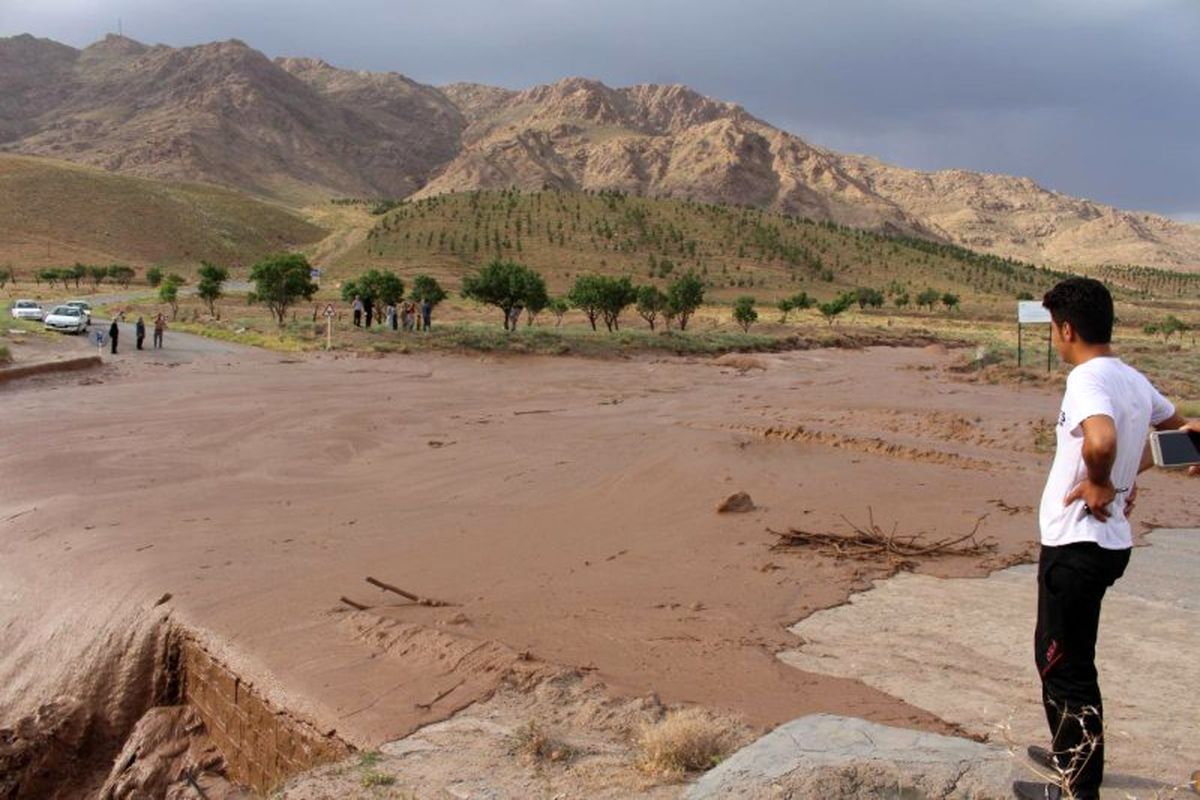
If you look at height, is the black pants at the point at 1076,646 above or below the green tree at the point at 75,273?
below

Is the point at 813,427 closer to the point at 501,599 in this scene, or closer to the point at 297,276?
the point at 501,599

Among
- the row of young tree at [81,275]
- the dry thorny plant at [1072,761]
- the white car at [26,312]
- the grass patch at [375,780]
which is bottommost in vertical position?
the grass patch at [375,780]

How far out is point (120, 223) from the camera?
4350 inches

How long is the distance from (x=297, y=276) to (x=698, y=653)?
1657 inches

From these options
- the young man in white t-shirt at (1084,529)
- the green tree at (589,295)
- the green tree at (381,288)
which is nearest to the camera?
the young man in white t-shirt at (1084,529)

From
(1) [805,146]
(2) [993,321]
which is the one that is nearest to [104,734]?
(2) [993,321]

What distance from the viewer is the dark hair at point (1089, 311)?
159 inches

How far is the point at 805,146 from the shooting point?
176625mm

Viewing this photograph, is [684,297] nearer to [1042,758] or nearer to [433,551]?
[433,551]

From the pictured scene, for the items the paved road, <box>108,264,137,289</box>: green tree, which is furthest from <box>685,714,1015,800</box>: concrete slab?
<box>108,264,137,289</box>: green tree

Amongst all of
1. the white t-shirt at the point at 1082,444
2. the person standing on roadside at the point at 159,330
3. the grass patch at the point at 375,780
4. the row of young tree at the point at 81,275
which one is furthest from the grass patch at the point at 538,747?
the row of young tree at the point at 81,275

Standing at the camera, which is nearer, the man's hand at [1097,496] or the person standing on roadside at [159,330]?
the man's hand at [1097,496]

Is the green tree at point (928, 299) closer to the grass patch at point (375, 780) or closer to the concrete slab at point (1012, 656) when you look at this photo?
the concrete slab at point (1012, 656)

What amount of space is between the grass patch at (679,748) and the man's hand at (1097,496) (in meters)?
1.98
